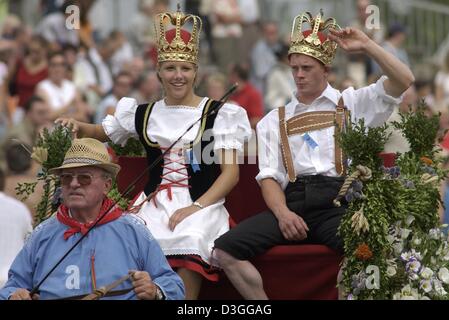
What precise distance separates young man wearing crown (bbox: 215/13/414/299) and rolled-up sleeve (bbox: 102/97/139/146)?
0.95 metres

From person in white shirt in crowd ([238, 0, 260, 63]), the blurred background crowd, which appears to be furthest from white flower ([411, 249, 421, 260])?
person in white shirt in crowd ([238, 0, 260, 63])

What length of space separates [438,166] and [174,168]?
1838 mm

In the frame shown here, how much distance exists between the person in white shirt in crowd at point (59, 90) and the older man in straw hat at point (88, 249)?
8.13m

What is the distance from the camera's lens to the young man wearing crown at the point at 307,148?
9.80m

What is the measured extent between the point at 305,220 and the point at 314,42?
4.06 ft

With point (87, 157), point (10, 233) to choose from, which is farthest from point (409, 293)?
point (10, 233)

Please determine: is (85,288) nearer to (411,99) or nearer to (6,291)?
(6,291)

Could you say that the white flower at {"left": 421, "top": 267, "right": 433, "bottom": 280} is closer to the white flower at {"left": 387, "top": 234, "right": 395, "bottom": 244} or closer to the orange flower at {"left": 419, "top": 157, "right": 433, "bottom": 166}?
the white flower at {"left": 387, "top": 234, "right": 395, "bottom": 244}

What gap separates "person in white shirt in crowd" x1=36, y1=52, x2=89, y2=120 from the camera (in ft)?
55.5

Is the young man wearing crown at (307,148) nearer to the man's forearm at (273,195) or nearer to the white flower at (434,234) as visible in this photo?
the man's forearm at (273,195)

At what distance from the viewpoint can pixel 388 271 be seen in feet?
30.4

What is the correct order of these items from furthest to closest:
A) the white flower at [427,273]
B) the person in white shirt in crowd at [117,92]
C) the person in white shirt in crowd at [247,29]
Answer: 1. the person in white shirt in crowd at [247,29]
2. the person in white shirt in crowd at [117,92]
3. the white flower at [427,273]

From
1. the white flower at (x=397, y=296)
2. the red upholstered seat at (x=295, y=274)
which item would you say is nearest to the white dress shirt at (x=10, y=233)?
the red upholstered seat at (x=295, y=274)

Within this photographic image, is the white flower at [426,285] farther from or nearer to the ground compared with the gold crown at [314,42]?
nearer to the ground
